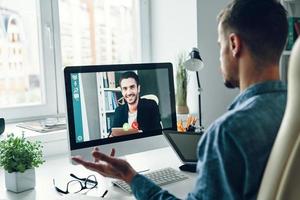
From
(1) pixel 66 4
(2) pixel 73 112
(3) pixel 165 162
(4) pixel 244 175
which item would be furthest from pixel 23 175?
(1) pixel 66 4

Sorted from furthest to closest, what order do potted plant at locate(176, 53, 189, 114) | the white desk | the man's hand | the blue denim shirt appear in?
1. potted plant at locate(176, 53, 189, 114)
2. the white desk
3. the man's hand
4. the blue denim shirt

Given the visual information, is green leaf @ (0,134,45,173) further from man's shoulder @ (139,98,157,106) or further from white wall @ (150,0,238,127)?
white wall @ (150,0,238,127)

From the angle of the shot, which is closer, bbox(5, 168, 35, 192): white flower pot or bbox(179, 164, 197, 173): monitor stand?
bbox(5, 168, 35, 192): white flower pot

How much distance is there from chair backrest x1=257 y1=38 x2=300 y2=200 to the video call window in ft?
3.02

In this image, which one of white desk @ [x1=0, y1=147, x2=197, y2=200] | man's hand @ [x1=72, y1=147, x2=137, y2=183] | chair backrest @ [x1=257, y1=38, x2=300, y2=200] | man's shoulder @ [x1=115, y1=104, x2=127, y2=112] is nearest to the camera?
chair backrest @ [x1=257, y1=38, x2=300, y2=200]

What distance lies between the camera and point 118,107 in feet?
5.13

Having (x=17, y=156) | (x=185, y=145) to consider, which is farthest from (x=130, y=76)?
(x=17, y=156)

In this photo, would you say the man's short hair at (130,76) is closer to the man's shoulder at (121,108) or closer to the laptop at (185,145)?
the man's shoulder at (121,108)

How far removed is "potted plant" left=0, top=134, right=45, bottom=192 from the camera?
55.0 inches

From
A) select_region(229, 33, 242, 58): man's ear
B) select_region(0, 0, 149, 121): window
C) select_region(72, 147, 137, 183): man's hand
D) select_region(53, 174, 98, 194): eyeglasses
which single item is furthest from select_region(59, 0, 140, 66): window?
select_region(229, 33, 242, 58): man's ear

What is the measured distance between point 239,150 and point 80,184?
868mm

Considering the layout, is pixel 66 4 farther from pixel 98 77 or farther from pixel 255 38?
pixel 255 38

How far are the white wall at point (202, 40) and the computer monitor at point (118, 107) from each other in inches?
28.9

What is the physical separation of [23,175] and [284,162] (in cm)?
104
